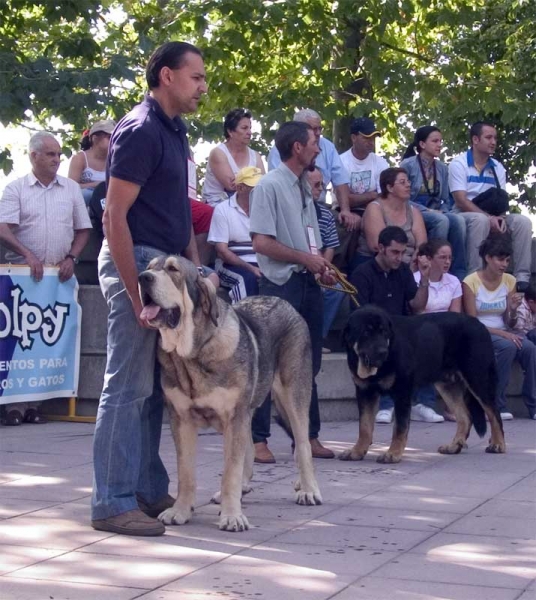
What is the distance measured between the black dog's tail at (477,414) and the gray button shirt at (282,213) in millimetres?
1951

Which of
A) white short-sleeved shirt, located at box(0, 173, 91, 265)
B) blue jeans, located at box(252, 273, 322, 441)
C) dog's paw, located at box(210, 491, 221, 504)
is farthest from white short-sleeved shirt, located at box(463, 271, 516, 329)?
dog's paw, located at box(210, 491, 221, 504)

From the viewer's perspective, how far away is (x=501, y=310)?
11.2 metres

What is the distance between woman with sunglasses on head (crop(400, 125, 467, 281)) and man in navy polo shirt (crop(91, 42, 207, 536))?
19.7 ft

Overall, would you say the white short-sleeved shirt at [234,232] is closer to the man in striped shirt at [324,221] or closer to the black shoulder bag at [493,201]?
the man in striped shirt at [324,221]

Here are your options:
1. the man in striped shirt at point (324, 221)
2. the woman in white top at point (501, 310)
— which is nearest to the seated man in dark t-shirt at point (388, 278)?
the man in striped shirt at point (324, 221)

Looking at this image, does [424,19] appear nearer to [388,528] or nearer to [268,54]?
[268,54]

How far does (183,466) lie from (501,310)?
19.2 ft

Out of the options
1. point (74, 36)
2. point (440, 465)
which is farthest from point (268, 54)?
point (440, 465)

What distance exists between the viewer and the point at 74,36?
1414 cm

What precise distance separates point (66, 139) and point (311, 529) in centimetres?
1443

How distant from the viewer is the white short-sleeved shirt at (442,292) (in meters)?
10.7

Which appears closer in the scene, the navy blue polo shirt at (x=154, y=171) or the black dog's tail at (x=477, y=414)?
the navy blue polo shirt at (x=154, y=171)

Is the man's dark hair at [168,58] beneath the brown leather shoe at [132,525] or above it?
above

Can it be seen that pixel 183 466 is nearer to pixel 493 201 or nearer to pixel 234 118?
pixel 234 118
